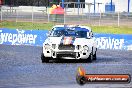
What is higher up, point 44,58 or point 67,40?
point 67,40

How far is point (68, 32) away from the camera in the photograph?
63.8 feet

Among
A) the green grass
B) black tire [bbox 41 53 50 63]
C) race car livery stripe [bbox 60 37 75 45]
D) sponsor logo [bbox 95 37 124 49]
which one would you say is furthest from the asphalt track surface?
the green grass

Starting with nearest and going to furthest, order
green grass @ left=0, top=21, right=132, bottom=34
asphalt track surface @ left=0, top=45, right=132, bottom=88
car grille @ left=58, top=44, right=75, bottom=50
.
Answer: asphalt track surface @ left=0, top=45, right=132, bottom=88, car grille @ left=58, top=44, right=75, bottom=50, green grass @ left=0, top=21, right=132, bottom=34

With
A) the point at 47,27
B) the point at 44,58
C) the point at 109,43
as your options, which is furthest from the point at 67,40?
the point at 47,27

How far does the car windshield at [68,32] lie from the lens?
1920 centimetres

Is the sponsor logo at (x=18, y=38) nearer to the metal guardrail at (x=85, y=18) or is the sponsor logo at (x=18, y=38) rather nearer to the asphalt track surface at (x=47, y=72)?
the asphalt track surface at (x=47, y=72)

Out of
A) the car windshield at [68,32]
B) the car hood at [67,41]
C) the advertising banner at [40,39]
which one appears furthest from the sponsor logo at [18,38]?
the car hood at [67,41]

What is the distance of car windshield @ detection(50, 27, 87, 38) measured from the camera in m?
19.2

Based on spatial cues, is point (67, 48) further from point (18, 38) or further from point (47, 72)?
point (18, 38)

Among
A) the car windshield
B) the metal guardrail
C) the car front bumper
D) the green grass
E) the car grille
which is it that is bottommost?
the green grass

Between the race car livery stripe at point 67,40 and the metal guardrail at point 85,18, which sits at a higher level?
the race car livery stripe at point 67,40

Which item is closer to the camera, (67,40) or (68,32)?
(67,40)

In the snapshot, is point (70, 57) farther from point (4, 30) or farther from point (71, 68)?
point (4, 30)

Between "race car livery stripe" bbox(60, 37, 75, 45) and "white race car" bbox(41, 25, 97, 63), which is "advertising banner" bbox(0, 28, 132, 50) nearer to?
"white race car" bbox(41, 25, 97, 63)
